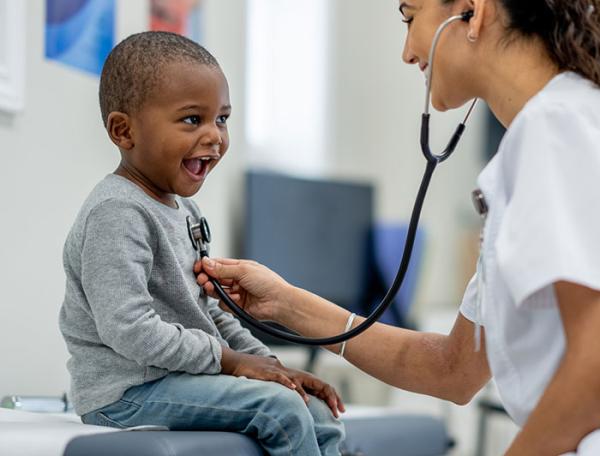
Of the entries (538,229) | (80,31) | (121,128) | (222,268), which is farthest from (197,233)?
(80,31)

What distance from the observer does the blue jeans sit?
1159 mm

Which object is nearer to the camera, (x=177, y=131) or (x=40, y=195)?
(x=177, y=131)

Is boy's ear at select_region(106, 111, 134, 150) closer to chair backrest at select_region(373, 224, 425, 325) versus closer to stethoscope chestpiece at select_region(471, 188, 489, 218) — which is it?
stethoscope chestpiece at select_region(471, 188, 489, 218)

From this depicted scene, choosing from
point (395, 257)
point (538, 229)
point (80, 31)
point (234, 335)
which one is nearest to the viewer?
point (538, 229)

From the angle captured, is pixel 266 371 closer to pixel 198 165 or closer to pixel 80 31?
pixel 198 165

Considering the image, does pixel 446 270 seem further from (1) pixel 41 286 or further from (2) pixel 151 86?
(2) pixel 151 86

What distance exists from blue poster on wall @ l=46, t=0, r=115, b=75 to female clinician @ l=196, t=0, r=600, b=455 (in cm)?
78

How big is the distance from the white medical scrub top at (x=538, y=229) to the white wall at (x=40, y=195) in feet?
3.24

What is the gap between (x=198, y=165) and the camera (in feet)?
4.23

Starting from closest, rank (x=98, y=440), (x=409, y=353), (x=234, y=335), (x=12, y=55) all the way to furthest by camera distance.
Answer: (x=98, y=440)
(x=234, y=335)
(x=409, y=353)
(x=12, y=55)

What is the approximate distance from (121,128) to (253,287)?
1.05 feet

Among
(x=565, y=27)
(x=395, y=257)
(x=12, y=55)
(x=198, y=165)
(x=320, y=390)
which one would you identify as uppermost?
(x=565, y=27)

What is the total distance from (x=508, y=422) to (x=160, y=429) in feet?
11.0

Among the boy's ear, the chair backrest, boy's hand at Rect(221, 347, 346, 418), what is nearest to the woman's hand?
boy's hand at Rect(221, 347, 346, 418)
